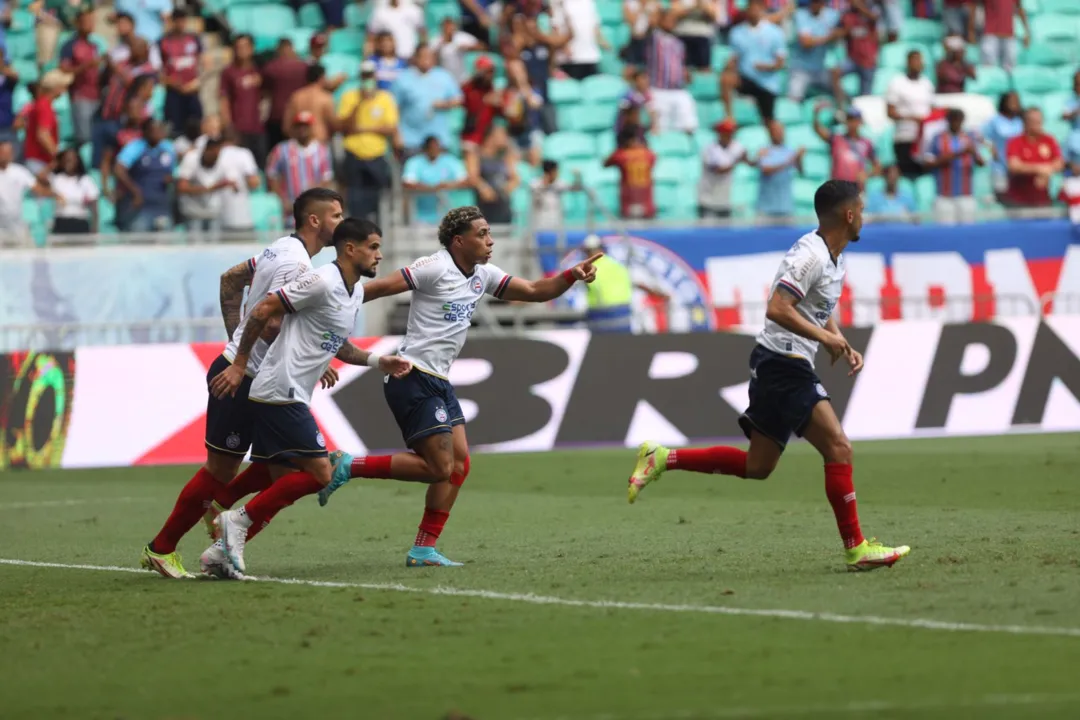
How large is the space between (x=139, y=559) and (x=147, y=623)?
9.93ft

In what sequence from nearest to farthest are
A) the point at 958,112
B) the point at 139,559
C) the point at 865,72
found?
the point at 139,559
the point at 958,112
the point at 865,72

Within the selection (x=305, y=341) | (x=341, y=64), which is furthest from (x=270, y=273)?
(x=341, y=64)

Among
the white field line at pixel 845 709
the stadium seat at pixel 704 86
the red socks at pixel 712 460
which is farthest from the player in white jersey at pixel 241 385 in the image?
the stadium seat at pixel 704 86

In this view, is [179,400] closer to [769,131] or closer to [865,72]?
[769,131]

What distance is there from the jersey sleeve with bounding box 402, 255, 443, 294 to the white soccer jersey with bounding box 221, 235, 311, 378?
23.0 inches

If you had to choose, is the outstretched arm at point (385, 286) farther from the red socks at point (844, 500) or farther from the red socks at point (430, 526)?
the red socks at point (844, 500)

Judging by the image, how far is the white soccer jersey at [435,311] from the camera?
10328 mm

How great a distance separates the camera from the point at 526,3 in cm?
2473

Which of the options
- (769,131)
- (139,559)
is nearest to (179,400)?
(139,559)

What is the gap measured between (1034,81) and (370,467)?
20.4 meters

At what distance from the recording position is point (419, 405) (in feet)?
33.6

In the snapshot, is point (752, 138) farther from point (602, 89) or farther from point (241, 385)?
point (241, 385)

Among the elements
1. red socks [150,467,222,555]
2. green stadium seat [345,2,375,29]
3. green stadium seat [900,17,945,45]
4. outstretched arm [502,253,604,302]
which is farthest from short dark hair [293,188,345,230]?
green stadium seat [900,17,945,45]

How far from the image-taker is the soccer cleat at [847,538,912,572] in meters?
9.44
